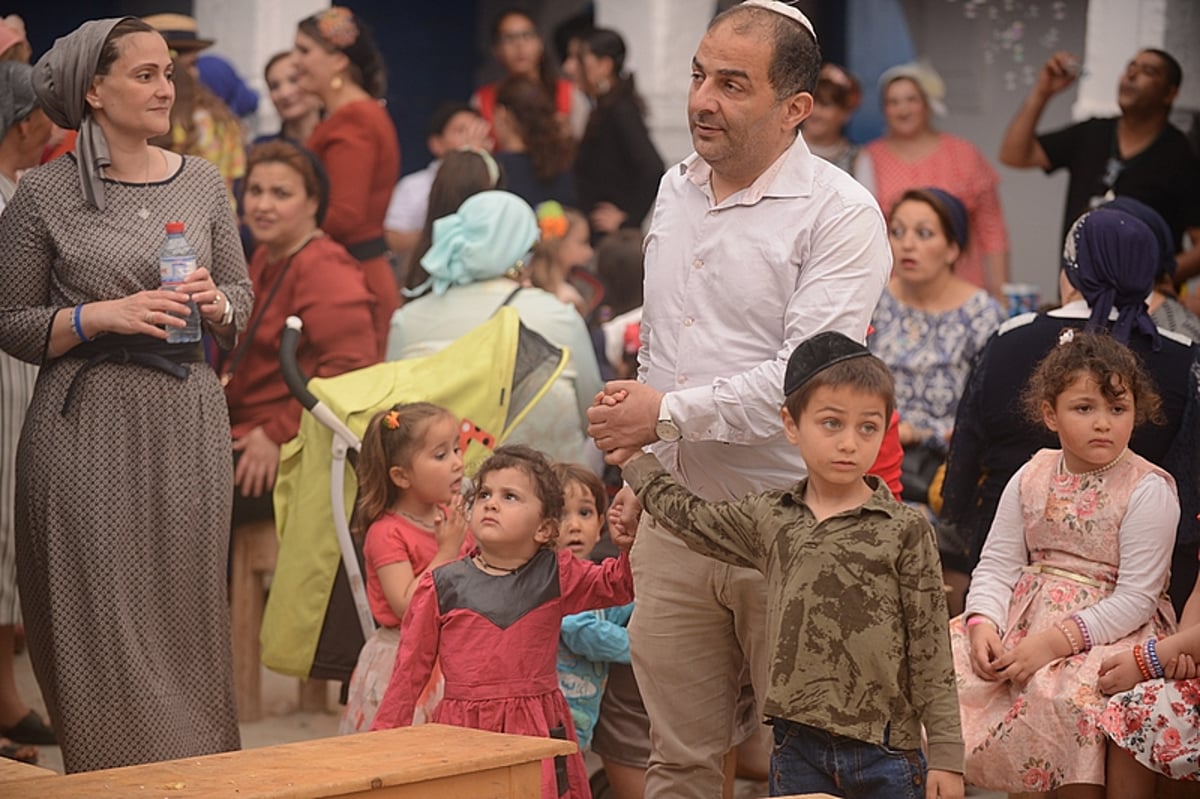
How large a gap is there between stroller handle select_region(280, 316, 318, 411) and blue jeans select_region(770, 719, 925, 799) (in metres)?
2.39

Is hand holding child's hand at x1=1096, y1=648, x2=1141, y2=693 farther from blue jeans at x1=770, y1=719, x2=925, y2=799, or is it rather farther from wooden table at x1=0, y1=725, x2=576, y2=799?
wooden table at x1=0, y1=725, x2=576, y2=799

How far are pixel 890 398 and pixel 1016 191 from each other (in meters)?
8.53

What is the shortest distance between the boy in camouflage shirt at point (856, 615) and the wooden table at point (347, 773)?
0.55 metres

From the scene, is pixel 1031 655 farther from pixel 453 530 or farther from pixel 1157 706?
pixel 453 530

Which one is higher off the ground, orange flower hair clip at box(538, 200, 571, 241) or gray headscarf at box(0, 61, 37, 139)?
gray headscarf at box(0, 61, 37, 139)

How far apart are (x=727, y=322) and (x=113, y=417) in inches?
70.4

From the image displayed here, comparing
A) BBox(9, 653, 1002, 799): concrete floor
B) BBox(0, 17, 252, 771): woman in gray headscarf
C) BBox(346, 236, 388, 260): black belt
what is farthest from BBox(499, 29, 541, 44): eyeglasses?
BBox(0, 17, 252, 771): woman in gray headscarf

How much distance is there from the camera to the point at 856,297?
388 cm

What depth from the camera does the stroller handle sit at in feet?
18.6

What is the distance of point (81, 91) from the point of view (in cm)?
469

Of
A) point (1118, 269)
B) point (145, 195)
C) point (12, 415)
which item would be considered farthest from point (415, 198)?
point (1118, 269)

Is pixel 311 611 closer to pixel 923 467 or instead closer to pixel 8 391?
pixel 8 391

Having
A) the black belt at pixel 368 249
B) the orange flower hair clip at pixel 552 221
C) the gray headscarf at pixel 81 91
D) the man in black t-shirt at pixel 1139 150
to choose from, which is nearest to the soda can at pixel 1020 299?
the man in black t-shirt at pixel 1139 150

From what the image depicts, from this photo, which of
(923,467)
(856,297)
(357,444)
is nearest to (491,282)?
(357,444)
